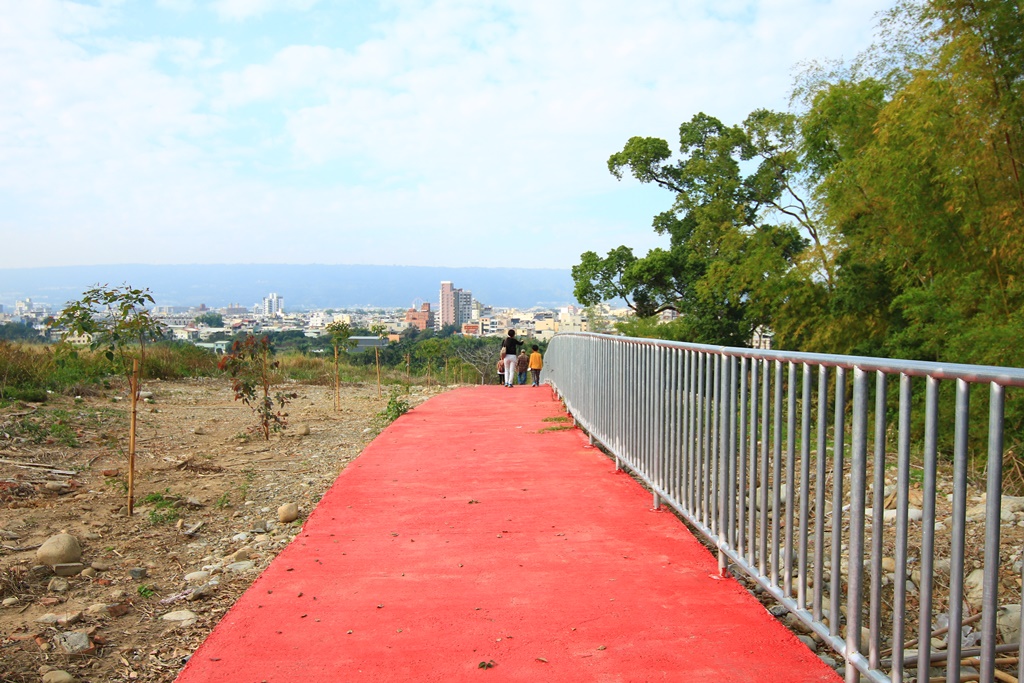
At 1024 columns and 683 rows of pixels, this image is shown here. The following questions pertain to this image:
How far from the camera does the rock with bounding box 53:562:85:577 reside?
4.10 metres

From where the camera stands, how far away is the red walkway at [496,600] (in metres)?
2.81

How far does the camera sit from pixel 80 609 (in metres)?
3.63

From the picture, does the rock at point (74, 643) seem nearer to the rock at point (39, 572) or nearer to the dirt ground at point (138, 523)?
the dirt ground at point (138, 523)

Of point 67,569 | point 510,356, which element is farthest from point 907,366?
point 510,356

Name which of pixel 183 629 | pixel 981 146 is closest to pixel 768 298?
pixel 981 146

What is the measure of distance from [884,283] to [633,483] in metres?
11.1

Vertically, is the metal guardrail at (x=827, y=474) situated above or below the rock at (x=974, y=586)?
above

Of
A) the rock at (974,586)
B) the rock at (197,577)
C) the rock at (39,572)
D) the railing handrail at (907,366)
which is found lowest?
the rock at (974,586)

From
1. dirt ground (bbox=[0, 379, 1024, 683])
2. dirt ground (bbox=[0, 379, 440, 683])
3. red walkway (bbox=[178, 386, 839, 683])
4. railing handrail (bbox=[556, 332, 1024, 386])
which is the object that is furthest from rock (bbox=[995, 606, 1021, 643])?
dirt ground (bbox=[0, 379, 440, 683])

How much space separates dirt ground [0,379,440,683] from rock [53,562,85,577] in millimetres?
38

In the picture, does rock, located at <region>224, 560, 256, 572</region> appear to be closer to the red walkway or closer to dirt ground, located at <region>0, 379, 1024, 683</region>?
dirt ground, located at <region>0, 379, 1024, 683</region>

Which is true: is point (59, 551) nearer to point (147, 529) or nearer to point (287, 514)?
point (147, 529)

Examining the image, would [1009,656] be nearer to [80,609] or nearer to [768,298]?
[80,609]

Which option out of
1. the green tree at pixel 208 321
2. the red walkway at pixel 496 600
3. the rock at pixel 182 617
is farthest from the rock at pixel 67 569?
the green tree at pixel 208 321
